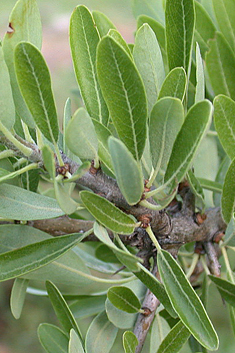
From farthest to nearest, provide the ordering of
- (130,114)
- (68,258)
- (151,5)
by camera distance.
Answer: (151,5) < (68,258) < (130,114)

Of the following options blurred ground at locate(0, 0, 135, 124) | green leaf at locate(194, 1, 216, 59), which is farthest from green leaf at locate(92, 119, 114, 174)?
blurred ground at locate(0, 0, 135, 124)

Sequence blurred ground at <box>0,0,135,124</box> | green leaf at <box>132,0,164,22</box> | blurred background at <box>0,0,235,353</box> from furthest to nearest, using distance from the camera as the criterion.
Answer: blurred ground at <box>0,0,135,124</box> < blurred background at <box>0,0,235,353</box> < green leaf at <box>132,0,164,22</box>

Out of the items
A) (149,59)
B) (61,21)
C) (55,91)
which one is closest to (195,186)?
(149,59)

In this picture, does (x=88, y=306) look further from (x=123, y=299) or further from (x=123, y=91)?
(x=123, y=91)

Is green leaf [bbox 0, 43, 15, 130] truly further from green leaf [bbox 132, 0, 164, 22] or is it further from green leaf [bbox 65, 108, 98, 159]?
green leaf [bbox 132, 0, 164, 22]

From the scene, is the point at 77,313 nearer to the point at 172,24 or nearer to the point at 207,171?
the point at 207,171

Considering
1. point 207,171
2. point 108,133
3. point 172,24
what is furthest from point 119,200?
point 207,171

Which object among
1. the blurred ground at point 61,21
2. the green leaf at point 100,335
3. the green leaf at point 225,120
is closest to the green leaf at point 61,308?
the green leaf at point 100,335
